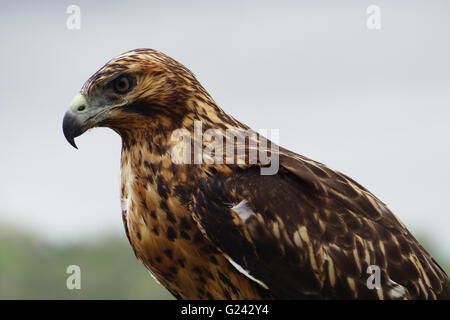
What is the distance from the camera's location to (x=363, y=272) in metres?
4.89

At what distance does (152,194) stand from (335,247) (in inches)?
51.2

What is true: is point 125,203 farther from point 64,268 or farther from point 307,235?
point 64,268

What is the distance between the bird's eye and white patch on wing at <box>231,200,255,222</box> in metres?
1.12

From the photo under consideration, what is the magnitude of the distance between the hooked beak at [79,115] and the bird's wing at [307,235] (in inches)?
35.1

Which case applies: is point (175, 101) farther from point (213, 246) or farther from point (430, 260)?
point (430, 260)

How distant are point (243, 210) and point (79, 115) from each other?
1.30 m

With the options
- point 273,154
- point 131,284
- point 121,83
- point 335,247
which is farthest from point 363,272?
point 131,284

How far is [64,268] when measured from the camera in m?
23.4

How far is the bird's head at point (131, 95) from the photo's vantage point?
16.0 feet

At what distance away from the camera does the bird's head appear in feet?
16.0
